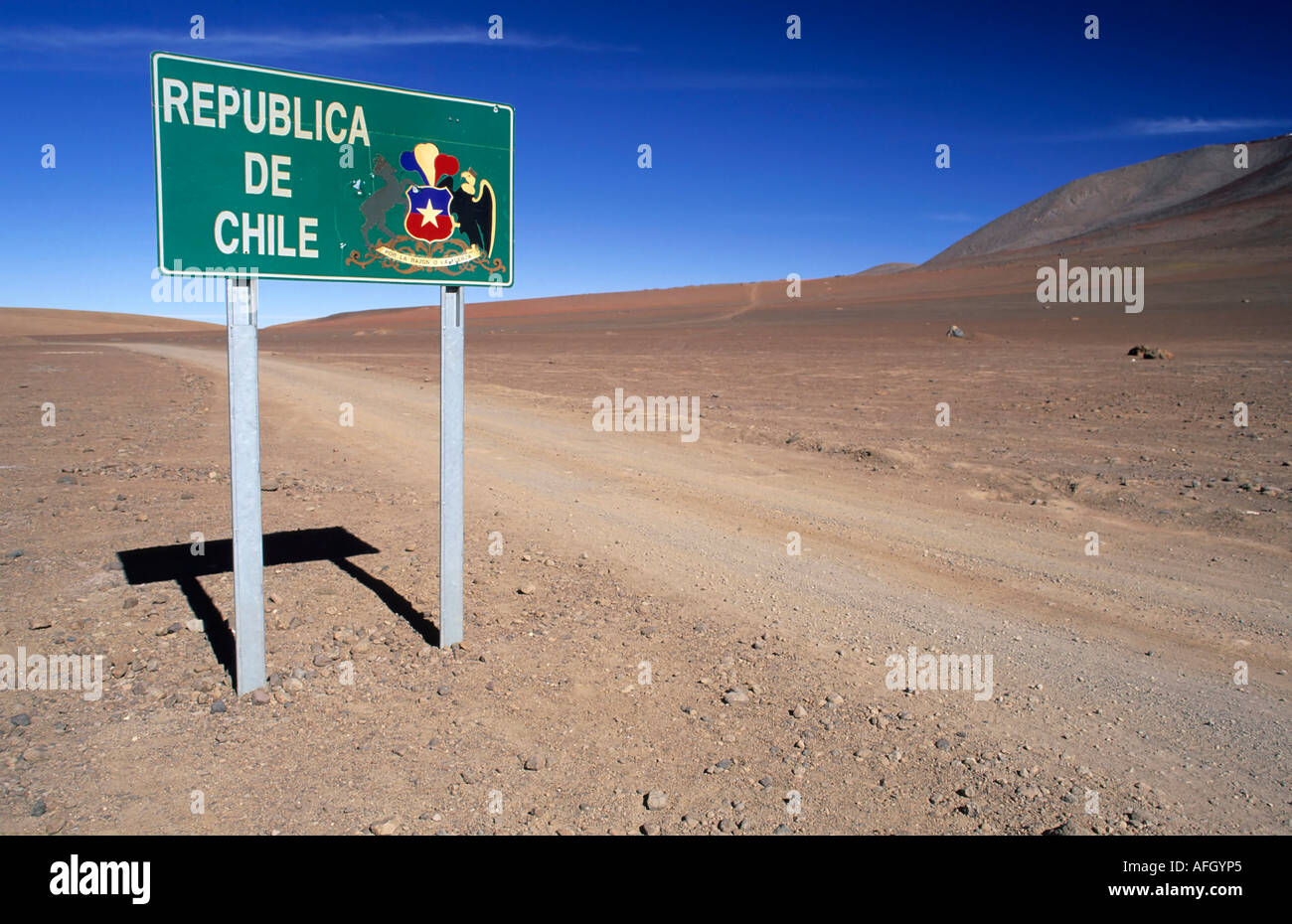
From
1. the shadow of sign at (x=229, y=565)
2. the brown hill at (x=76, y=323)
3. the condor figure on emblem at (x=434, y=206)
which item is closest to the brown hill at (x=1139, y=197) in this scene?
the shadow of sign at (x=229, y=565)

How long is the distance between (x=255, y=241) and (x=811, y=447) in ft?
30.8

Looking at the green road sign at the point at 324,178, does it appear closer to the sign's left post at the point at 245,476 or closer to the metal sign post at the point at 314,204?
the metal sign post at the point at 314,204

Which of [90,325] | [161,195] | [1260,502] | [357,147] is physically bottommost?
[1260,502]

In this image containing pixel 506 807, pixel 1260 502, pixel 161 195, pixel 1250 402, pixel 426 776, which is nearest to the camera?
pixel 506 807

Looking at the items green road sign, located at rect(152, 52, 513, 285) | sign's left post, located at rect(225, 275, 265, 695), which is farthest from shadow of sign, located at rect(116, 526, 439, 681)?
green road sign, located at rect(152, 52, 513, 285)

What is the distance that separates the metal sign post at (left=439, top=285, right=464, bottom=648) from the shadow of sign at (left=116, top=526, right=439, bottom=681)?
254mm

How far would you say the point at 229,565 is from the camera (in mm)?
6863

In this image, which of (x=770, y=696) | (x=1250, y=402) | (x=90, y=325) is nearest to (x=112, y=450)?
(x=770, y=696)

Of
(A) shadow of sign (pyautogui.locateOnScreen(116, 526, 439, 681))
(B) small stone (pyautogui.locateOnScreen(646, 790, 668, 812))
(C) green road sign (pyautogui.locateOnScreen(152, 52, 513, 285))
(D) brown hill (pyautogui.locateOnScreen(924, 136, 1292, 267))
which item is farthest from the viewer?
(D) brown hill (pyautogui.locateOnScreen(924, 136, 1292, 267))

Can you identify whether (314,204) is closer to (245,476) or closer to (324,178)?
(324,178)

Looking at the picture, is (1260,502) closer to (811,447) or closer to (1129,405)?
(811,447)

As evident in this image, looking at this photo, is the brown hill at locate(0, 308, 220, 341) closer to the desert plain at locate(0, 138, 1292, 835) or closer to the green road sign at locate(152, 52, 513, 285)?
the desert plain at locate(0, 138, 1292, 835)

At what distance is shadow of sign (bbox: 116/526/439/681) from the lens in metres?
5.59
